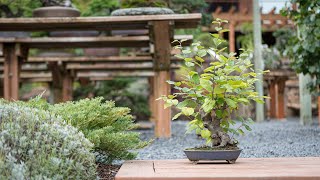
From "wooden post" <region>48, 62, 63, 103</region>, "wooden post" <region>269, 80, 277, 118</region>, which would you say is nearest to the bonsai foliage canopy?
"wooden post" <region>48, 62, 63, 103</region>

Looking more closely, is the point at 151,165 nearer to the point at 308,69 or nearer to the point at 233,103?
the point at 233,103

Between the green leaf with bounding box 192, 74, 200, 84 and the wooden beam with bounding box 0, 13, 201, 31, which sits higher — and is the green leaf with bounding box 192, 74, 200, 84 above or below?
below

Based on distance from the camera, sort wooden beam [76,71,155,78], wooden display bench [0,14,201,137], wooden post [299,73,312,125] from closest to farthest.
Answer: wooden display bench [0,14,201,137] < wooden post [299,73,312,125] < wooden beam [76,71,155,78]

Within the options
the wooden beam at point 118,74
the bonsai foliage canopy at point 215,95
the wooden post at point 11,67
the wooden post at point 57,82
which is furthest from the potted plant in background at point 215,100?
the wooden beam at point 118,74

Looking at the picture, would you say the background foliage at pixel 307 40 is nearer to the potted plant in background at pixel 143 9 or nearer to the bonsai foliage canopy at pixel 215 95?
the potted plant in background at pixel 143 9

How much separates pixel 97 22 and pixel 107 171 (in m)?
3.49

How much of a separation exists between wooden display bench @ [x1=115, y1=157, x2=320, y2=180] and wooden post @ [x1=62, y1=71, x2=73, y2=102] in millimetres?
7901

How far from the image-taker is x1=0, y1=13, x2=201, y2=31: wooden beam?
632 cm

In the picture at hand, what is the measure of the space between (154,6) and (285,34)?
6461 mm

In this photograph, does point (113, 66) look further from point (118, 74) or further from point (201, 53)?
point (201, 53)

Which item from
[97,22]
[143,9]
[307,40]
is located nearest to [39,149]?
[97,22]

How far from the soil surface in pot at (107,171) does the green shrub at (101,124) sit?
49 millimetres

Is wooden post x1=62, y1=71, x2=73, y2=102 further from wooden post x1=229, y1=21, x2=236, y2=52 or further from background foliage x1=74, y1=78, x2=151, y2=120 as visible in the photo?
wooden post x1=229, y1=21, x2=236, y2=52

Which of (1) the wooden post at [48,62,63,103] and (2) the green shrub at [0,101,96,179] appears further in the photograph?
(1) the wooden post at [48,62,63,103]
